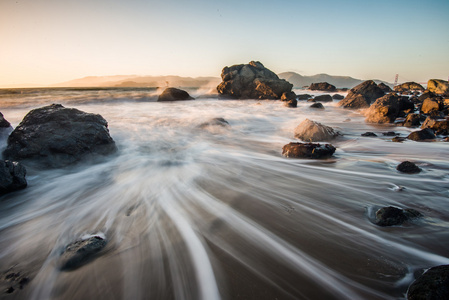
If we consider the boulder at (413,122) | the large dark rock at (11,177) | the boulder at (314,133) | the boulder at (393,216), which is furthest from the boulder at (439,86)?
the large dark rock at (11,177)

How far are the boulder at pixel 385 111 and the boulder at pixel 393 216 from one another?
8503 mm

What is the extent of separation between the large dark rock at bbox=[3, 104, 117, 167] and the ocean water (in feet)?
1.09

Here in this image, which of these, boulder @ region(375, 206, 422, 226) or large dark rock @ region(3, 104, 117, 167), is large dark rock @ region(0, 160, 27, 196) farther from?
boulder @ region(375, 206, 422, 226)

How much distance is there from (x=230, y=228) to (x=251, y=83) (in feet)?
87.9

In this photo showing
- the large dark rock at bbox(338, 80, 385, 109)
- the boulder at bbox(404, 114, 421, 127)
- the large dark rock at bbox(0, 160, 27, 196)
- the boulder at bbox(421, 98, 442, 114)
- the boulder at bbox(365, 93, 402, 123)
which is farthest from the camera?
the large dark rock at bbox(338, 80, 385, 109)

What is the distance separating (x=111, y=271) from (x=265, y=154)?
3.98 metres

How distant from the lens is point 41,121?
4.31 metres

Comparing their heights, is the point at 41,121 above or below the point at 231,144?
above

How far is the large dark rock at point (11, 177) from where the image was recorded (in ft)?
9.30

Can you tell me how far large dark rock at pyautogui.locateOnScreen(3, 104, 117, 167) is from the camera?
150 inches

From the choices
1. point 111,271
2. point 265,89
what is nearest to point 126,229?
point 111,271

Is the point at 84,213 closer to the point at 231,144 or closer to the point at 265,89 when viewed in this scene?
the point at 231,144

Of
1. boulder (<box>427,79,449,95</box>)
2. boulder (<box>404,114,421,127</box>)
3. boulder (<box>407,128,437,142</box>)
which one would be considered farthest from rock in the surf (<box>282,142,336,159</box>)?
boulder (<box>427,79,449,95</box>)

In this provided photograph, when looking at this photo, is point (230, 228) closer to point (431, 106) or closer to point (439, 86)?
point (431, 106)
